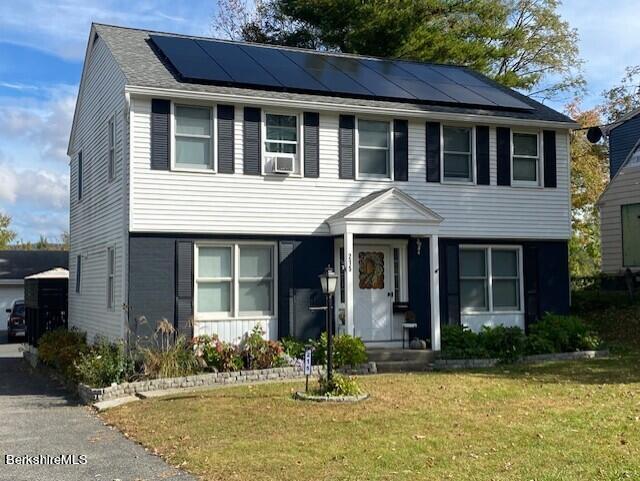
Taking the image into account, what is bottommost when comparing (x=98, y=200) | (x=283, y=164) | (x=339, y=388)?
(x=339, y=388)

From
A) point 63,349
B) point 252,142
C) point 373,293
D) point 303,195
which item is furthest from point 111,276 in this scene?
point 373,293

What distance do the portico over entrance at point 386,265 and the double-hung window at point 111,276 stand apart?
4.59 m

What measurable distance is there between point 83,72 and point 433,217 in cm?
1006

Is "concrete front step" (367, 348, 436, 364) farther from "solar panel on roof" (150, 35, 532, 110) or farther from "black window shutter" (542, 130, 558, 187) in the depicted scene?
"solar panel on roof" (150, 35, 532, 110)

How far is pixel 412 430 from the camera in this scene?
8.80 metres

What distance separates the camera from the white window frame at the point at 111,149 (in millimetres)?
15039

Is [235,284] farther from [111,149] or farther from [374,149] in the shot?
[374,149]

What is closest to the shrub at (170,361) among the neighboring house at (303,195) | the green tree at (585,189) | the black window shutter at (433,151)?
the neighboring house at (303,195)

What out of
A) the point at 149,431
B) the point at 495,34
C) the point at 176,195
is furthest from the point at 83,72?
the point at 495,34

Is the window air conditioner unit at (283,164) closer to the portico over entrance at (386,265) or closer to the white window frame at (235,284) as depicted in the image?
the portico over entrance at (386,265)

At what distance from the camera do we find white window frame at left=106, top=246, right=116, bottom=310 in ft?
48.7

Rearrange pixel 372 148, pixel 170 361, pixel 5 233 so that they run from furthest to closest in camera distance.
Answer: pixel 5 233 → pixel 372 148 → pixel 170 361

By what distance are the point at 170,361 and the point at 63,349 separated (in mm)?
3908

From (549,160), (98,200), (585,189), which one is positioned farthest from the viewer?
(585,189)
